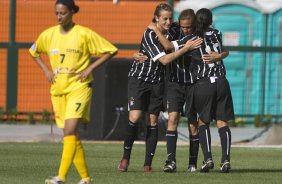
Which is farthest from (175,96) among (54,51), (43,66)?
(54,51)

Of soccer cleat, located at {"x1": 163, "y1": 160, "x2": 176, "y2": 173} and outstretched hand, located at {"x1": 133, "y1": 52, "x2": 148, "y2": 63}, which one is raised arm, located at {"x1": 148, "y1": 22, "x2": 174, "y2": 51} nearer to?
outstretched hand, located at {"x1": 133, "y1": 52, "x2": 148, "y2": 63}

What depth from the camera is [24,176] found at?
12.4 meters

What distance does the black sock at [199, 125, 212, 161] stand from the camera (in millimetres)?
13219

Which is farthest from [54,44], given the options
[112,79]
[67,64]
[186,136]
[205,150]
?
[186,136]

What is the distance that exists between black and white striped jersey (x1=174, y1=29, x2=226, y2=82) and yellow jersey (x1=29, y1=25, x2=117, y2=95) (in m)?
2.07

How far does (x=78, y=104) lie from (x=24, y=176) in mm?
1784

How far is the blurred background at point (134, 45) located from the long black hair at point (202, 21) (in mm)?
12149

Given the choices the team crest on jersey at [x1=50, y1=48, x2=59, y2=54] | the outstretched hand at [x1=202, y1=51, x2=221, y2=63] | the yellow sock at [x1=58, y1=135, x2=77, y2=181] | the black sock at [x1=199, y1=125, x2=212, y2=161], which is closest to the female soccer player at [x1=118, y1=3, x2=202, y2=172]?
the outstretched hand at [x1=202, y1=51, x2=221, y2=63]

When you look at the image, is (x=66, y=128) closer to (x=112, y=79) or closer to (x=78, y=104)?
(x=78, y=104)

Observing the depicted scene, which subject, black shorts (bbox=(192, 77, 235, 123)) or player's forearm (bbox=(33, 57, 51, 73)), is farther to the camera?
black shorts (bbox=(192, 77, 235, 123))

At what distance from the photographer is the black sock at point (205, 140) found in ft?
43.4

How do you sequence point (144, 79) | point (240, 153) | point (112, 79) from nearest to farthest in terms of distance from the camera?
point (144, 79)
point (240, 153)
point (112, 79)

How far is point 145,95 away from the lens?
13.3 m

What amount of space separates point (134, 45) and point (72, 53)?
14151 millimetres
